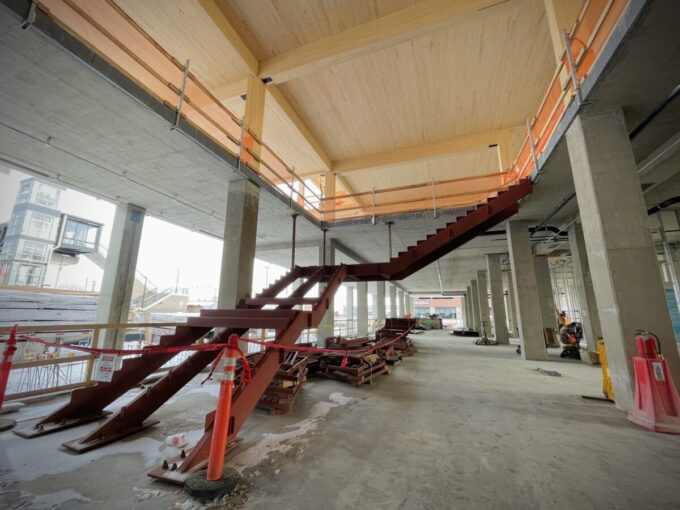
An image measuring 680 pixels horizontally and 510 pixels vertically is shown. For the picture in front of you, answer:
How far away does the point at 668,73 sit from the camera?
3.92m

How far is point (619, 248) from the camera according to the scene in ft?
13.3

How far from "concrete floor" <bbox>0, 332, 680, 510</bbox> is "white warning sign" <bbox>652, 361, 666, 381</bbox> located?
65 cm

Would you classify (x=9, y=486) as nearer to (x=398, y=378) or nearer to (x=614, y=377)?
(x=398, y=378)

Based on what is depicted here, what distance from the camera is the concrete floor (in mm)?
2090

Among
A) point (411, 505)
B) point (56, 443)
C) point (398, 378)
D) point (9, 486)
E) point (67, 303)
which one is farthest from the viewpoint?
point (67, 303)

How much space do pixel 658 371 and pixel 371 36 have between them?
8.62 metres

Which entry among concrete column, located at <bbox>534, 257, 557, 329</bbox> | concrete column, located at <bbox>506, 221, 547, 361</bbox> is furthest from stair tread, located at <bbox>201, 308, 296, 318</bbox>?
concrete column, located at <bbox>534, 257, 557, 329</bbox>

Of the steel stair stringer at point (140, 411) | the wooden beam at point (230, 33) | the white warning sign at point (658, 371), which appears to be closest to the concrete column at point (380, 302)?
the wooden beam at point (230, 33)

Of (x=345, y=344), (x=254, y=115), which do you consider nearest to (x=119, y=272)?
(x=254, y=115)

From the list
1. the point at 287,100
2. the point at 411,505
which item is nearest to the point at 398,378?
the point at 411,505

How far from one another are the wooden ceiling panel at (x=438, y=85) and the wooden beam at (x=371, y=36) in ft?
1.80

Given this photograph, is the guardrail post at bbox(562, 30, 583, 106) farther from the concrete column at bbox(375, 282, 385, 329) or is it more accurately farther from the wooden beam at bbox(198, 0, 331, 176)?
the concrete column at bbox(375, 282, 385, 329)

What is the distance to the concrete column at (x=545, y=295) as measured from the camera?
13.2 metres

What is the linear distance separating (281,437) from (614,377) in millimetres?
4980
